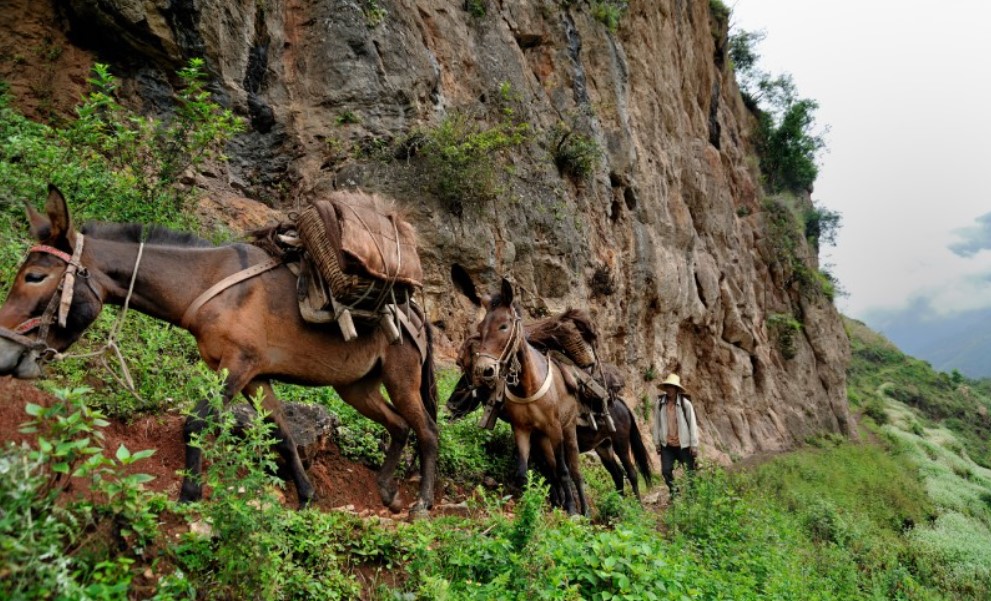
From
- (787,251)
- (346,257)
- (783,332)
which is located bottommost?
(346,257)

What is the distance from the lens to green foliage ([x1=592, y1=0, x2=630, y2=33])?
698 inches

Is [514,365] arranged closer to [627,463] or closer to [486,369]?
[486,369]

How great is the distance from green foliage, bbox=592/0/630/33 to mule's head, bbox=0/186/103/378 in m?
17.3

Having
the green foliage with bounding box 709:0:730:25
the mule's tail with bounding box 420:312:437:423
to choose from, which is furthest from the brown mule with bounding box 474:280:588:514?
the green foliage with bounding box 709:0:730:25

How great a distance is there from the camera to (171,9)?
9305mm

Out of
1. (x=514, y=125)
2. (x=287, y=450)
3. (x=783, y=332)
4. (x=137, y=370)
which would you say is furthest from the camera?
(x=783, y=332)

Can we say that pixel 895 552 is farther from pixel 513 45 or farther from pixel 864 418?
pixel 864 418

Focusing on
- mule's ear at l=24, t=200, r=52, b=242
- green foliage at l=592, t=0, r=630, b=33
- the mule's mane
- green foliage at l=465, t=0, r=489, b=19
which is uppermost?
green foliage at l=592, t=0, r=630, b=33

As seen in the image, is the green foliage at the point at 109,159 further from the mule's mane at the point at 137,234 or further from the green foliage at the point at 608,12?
the green foliage at the point at 608,12

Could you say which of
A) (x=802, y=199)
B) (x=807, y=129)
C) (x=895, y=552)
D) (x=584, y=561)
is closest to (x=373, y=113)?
(x=584, y=561)

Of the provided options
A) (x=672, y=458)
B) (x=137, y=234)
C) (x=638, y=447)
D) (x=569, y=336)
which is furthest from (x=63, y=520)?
(x=638, y=447)

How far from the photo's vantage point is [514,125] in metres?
13.9

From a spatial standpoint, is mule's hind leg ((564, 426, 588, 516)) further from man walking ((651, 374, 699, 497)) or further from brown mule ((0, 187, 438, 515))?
man walking ((651, 374, 699, 497))

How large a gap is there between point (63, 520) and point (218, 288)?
2013mm
